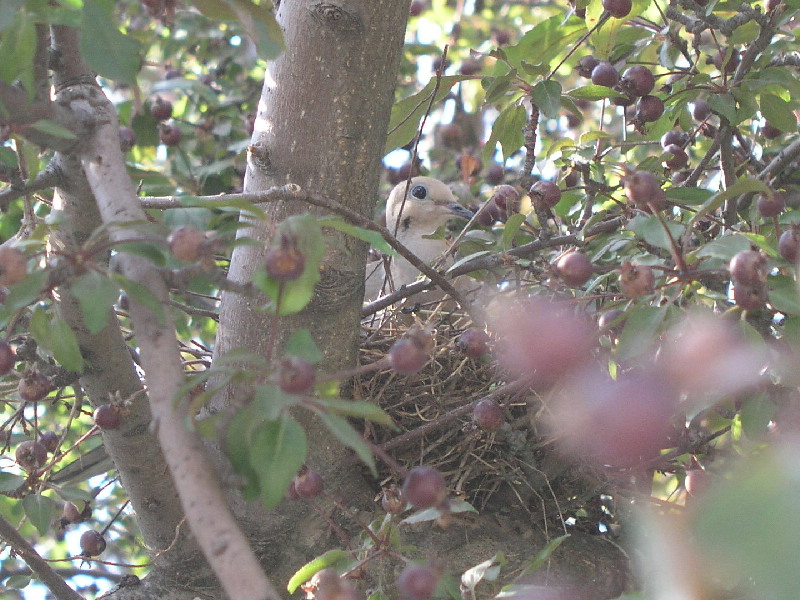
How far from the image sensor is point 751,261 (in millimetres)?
1447

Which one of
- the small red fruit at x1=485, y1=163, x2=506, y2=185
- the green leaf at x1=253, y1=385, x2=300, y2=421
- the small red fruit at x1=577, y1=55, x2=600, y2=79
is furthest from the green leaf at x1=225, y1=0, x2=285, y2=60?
the small red fruit at x1=485, y1=163, x2=506, y2=185

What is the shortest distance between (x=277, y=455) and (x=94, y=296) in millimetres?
356

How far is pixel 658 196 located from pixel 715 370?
0.33 m

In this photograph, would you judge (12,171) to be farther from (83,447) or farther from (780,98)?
(83,447)

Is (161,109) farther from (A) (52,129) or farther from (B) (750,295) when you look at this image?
(B) (750,295)

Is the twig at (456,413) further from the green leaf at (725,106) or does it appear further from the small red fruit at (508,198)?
the green leaf at (725,106)

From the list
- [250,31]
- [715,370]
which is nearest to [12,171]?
[250,31]

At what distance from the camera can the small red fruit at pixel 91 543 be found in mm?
2480

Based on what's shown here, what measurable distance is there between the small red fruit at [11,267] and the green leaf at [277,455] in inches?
17.0

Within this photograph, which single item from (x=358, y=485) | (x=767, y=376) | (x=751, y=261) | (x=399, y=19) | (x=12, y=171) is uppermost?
(x=399, y=19)

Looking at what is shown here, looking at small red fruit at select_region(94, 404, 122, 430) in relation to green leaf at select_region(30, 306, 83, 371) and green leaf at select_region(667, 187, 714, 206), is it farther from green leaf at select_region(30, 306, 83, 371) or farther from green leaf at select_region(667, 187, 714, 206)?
green leaf at select_region(667, 187, 714, 206)

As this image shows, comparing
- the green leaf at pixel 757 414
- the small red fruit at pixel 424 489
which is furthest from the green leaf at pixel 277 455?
the green leaf at pixel 757 414

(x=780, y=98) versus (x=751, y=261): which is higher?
(x=780, y=98)

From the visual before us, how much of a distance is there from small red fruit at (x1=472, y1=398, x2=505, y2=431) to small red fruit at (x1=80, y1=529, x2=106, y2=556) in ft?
3.66
